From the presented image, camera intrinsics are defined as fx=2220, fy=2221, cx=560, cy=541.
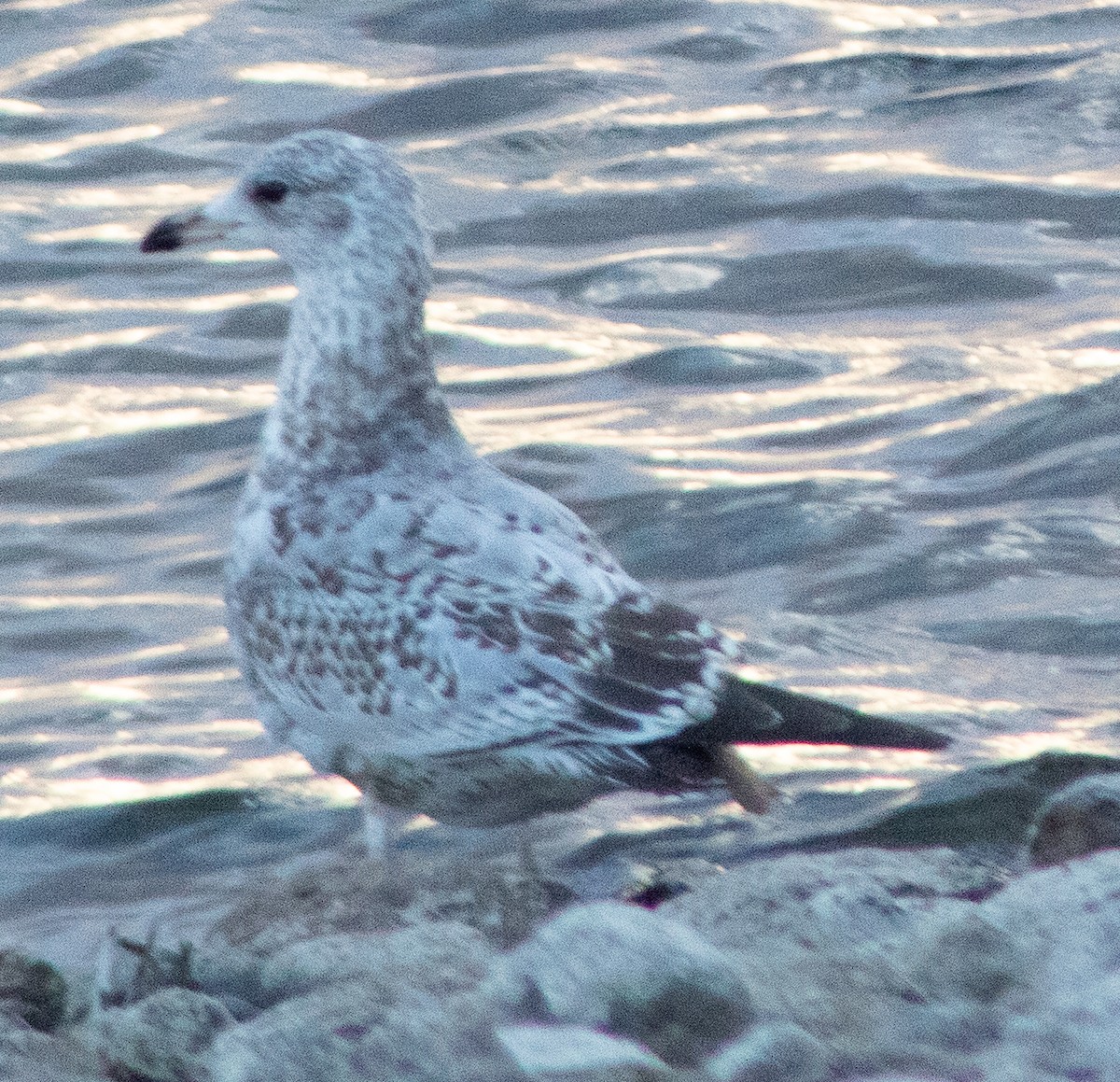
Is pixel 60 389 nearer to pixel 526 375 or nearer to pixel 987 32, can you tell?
pixel 526 375

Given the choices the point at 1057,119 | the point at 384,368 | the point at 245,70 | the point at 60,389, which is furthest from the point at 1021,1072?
the point at 245,70

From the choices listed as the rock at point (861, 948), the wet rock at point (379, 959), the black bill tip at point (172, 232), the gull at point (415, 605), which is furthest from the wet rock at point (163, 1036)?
the black bill tip at point (172, 232)

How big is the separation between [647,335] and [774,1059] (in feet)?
19.9

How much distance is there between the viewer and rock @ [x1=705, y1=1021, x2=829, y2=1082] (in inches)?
144

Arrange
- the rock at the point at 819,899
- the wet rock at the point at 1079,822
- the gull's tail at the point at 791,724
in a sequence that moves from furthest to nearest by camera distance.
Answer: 1. the wet rock at the point at 1079,822
2. the gull's tail at the point at 791,724
3. the rock at the point at 819,899

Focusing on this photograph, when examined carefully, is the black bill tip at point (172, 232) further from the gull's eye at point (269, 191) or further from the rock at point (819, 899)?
the rock at point (819, 899)

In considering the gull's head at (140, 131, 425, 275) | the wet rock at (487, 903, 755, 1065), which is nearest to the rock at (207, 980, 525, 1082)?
the wet rock at (487, 903, 755, 1065)

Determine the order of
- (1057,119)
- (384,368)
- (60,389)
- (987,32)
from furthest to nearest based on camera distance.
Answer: (987,32) < (1057,119) < (60,389) < (384,368)

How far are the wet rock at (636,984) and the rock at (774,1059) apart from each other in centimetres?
7

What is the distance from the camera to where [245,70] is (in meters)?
11.9

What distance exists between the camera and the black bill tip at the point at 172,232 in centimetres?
563

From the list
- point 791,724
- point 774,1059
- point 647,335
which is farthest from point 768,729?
point 647,335

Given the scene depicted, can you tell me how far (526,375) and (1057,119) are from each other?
12.3 ft

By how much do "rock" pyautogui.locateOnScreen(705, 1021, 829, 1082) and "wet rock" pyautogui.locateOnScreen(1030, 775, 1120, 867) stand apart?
143 centimetres
